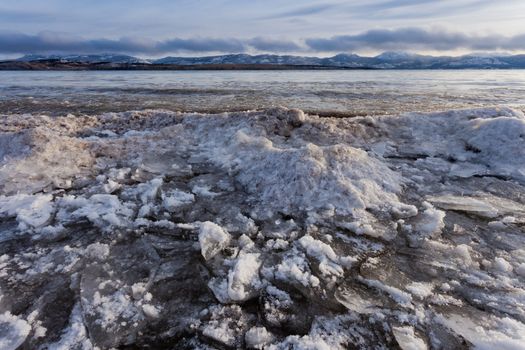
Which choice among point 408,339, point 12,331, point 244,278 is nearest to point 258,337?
point 244,278

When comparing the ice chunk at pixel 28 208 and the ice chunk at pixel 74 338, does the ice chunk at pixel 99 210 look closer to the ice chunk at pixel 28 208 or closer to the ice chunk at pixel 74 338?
the ice chunk at pixel 28 208

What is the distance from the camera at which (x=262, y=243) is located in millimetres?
4137

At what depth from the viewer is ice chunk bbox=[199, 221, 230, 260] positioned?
12.7 feet

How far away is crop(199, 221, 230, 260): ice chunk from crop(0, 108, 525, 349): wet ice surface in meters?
0.03

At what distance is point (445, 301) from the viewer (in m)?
3.18

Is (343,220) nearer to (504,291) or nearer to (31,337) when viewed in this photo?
(504,291)

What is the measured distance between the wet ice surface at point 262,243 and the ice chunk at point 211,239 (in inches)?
1.2

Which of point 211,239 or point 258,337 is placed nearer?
point 258,337

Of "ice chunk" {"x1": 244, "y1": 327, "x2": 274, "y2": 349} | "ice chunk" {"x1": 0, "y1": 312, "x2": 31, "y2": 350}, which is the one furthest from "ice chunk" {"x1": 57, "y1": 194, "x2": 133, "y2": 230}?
"ice chunk" {"x1": 244, "y1": 327, "x2": 274, "y2": 349}

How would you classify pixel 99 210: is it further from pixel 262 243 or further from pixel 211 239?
pixel 262 243

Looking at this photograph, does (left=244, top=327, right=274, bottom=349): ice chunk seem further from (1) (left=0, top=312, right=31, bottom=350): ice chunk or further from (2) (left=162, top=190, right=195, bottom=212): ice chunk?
(2) (left=162, top=190, right=195, bottom=212): ice chunk

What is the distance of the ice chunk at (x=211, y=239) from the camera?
12.7 feet

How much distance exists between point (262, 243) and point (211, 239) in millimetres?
578

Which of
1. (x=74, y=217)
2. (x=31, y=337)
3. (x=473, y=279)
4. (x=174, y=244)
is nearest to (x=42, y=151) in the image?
(x=74, y=217)
